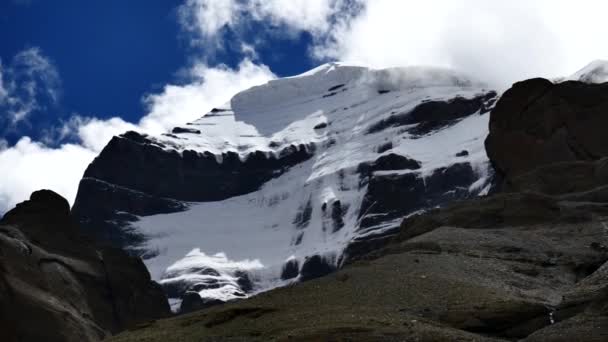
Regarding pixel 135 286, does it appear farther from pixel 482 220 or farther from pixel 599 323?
pixel 599 323

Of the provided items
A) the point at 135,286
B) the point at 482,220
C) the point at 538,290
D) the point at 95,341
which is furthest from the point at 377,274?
the point at 135,286

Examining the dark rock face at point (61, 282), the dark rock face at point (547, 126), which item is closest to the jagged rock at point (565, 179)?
the dark rock face at point (547, 126)

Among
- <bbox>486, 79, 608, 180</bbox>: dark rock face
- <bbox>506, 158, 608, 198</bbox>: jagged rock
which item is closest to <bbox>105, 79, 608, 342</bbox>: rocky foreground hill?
<bbox>506, 158, 608, 198</bbox>: jagged rock

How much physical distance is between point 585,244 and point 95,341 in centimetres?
3777

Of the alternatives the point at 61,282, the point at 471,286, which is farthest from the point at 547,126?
the point at 471,286

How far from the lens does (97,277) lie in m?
102

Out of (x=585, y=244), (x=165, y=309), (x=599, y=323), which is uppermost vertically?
(x=165, y=309)

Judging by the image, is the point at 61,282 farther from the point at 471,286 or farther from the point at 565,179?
the point at 471,286

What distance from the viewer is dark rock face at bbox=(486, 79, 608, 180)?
9331cm

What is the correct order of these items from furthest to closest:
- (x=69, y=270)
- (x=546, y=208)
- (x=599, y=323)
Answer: (x=69, y=270), (x=546, y=208), (x=599, y=323)

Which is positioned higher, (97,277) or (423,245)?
(97,277)

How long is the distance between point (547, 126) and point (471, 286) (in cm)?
5546

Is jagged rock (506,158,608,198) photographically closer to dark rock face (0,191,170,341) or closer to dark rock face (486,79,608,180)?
dark rock face (486,79,608,180)

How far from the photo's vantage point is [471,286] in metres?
42.2
